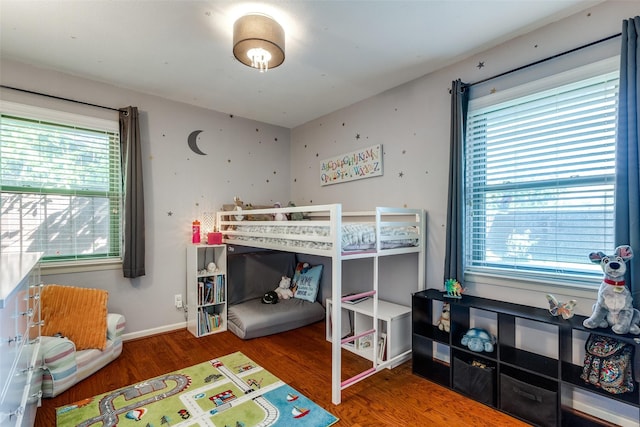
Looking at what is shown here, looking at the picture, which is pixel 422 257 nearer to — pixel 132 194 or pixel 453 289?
pixel 453 289

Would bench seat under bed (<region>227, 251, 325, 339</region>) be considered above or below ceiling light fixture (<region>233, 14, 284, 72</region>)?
below

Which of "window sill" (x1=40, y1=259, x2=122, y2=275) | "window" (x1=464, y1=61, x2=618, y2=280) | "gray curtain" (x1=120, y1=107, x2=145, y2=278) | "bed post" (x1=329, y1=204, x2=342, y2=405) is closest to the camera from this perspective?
"window" (x1=464, y1=61, x2=618, y2=280)

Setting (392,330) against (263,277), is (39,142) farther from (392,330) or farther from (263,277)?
(392,330)

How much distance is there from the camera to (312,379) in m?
2.29

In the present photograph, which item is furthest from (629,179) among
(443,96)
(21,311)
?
(21,311)

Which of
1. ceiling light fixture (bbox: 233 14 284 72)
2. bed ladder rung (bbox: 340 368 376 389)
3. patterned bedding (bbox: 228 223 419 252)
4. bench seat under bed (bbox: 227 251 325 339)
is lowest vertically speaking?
bed ladder rung (bbox: 340 368 376 389)

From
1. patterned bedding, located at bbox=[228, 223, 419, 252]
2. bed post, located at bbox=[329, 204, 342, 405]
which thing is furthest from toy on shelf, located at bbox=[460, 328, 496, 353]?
bed post, located at bbox=[329, 204, 342, 405]

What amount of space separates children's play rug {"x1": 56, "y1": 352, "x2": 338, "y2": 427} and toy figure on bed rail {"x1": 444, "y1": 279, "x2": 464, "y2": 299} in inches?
46.5

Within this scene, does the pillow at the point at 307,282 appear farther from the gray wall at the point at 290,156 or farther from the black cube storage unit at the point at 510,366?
the black cube storage unit at the point at 510,366

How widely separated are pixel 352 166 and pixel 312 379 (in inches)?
82.0

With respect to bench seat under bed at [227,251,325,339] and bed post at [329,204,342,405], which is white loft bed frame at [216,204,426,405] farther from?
bench seat under bed at [227,251,325,339]

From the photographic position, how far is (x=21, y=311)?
4.47ft

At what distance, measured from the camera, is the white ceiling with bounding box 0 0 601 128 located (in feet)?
6.01

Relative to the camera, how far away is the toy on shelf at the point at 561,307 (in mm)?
1796
